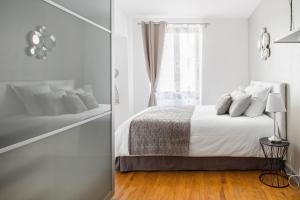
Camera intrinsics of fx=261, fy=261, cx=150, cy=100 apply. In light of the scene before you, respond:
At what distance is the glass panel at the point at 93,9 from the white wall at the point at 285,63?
1.94 metres

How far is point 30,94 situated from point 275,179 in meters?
2.69

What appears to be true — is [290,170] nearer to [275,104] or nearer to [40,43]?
[275,104]

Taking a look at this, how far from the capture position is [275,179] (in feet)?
9.43

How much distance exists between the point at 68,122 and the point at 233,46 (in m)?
4.88

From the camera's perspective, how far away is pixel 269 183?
2758mm

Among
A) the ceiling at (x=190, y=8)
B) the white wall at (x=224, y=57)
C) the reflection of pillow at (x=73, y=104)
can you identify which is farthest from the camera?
the white wall at (x=224, y=57)

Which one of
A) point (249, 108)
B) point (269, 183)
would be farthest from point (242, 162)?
point (249, 108)

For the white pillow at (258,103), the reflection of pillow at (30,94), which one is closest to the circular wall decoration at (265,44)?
the white pillow at (258,103)

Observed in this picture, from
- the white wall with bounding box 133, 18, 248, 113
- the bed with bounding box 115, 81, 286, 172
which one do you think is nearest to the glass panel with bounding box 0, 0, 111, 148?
the bed with bounding box 115, 81, 286, 172

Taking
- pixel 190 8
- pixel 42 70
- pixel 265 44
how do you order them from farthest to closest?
1. pixel 190 8
2. pixel 265 44
3. pixel 42 70

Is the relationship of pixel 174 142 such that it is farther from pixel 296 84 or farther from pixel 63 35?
pixel 63 35

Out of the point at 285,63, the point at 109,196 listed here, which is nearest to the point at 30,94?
the point at 109,196

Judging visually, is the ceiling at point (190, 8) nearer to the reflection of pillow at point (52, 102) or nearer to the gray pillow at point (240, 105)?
the gray pillow at point (240, 105)

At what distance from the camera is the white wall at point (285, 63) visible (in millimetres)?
2756
